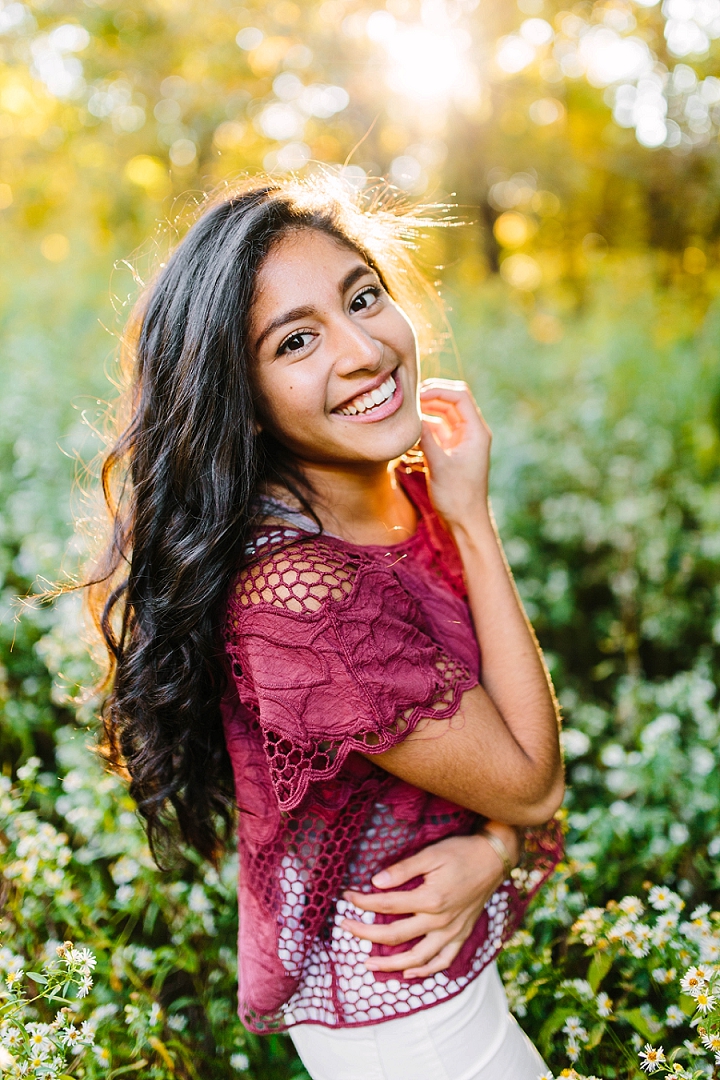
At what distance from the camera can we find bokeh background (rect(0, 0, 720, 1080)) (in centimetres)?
213

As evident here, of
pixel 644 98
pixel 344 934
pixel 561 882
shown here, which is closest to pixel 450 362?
pixel 561 882

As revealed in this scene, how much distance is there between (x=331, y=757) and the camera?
4.35 feet

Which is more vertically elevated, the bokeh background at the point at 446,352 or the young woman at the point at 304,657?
the young woman at the point at 304,657

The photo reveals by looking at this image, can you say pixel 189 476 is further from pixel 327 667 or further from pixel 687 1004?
pixel 687 1004

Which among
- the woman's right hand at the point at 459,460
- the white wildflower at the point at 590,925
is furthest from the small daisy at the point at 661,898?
the woman's right hand at the point at 459,460

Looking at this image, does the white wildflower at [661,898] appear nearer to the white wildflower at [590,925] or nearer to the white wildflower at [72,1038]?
the white wildflower at [590,925]

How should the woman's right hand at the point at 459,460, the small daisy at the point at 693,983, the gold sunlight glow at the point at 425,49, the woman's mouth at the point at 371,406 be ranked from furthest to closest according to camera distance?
the gold sunlight glow at the point at 425,49 → the woman's right hand at the point at 459,460 → the woman's mouth at the point at 371,406 → the small daisy at the point at 693,983

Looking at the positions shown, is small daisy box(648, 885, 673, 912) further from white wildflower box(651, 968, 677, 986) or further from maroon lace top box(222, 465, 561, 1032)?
maroon lace top box(222, 465, 561, 1032)

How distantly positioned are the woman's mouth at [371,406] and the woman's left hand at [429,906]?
2.60ft

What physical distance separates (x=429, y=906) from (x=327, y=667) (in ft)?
1.62

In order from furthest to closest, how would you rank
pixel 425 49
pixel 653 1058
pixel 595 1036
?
pixel 425 49
pixel 595 1036
pixel 653 1058

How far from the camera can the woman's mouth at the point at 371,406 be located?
4.99 ft

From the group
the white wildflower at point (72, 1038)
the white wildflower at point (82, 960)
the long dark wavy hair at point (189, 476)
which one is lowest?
the white wildflower at point (72, 1038)

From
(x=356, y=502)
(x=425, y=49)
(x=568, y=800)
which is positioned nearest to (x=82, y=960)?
(x=356, y=502)
